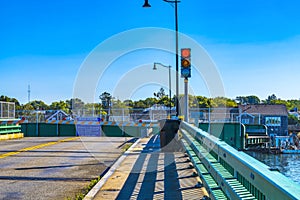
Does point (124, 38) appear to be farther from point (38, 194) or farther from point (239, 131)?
point (239, 131)

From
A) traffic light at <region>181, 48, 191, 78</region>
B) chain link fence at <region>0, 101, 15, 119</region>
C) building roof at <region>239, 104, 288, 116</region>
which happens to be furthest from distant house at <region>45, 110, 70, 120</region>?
building roof at <region>239, 104, 288, 116</region>

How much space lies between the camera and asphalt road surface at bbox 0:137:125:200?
23.8 feet

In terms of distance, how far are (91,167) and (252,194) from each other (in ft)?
24.7

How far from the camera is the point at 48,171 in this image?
31.6 feet

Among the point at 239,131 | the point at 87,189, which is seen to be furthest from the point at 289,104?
the point at 87,189

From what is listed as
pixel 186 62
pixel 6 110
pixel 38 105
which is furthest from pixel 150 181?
pixel 38 105

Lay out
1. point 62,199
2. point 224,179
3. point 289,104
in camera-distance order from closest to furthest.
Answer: point 224,179
point 62,199
point 289,104

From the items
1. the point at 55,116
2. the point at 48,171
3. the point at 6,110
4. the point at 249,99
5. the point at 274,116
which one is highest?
the point at 249,99

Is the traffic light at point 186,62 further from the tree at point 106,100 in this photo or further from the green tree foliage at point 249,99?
the green tree foliage at point 249,99

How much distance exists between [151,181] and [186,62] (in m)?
5.81

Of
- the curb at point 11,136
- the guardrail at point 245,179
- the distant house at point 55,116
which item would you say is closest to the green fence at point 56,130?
the distant house at point 55,116

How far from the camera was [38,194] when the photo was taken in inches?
278

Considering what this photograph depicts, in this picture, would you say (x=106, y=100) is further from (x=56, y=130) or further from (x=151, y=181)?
(x=151, y=181)

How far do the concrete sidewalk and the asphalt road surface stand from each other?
21.9 inches
